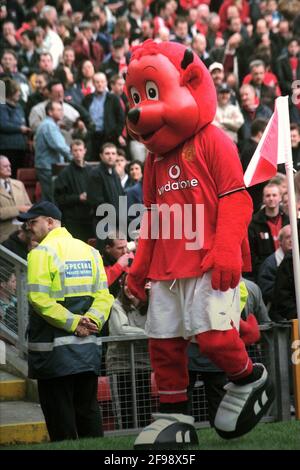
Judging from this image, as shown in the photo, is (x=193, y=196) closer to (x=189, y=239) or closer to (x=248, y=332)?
(x=189, y=239)

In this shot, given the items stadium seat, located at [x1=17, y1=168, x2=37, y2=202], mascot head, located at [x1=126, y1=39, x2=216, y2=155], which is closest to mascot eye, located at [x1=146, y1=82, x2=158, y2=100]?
mascot head, located at [x1=126, y1=39, x2=216, y2=155]

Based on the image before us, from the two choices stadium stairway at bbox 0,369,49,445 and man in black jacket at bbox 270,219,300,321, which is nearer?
stadium stairway at bbox 0,369,49,445

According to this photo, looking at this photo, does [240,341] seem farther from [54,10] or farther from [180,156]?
[54,10]

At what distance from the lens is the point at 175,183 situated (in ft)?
22.9

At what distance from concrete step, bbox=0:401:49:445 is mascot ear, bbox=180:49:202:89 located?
354 centimetres

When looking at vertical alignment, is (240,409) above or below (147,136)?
below

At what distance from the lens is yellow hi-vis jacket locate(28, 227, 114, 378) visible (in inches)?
320

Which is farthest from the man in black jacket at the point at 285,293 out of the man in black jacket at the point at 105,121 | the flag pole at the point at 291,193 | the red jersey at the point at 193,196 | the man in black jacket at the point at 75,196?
the man in black jacket at the point at 105,121

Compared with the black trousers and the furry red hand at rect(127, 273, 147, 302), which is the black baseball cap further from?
the furry red hand at rect(127, 273, 147, 302)

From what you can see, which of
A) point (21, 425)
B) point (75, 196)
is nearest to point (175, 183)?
point (21, 425)

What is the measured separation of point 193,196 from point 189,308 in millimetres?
676

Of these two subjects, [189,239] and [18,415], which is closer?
[189,239]

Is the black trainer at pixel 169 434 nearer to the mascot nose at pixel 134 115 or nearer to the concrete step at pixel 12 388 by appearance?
the mascot nose at pixel 134 115
